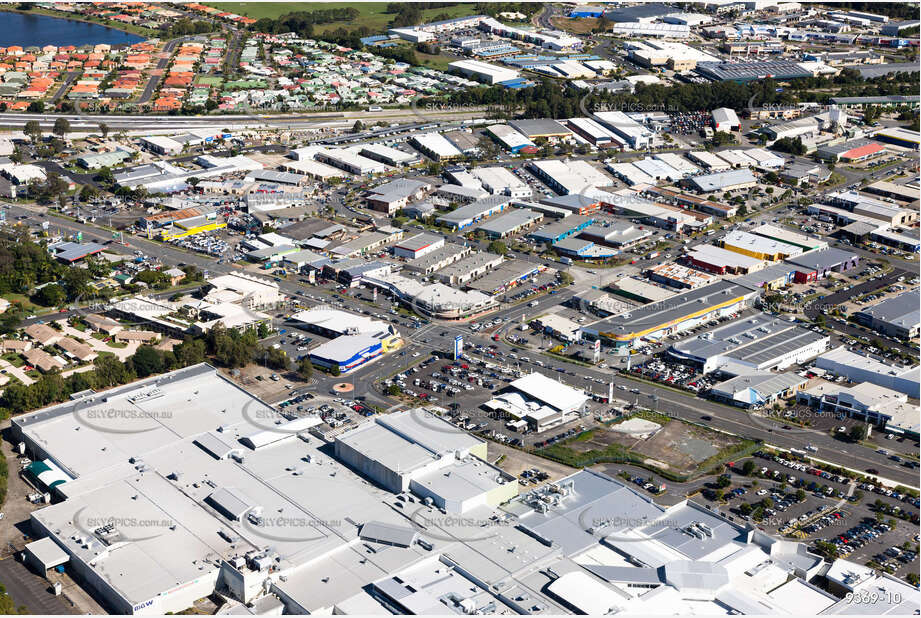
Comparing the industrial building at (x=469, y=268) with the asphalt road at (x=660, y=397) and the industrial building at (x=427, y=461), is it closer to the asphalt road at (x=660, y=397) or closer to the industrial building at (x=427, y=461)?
the asphalt road at (x=660, y=397)

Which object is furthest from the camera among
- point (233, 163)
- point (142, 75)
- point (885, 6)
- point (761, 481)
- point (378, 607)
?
point (885, 6)

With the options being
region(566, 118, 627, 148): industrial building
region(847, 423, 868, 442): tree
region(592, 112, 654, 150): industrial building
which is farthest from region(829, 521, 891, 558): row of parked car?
region(566, 118, 627, 148): industrial building

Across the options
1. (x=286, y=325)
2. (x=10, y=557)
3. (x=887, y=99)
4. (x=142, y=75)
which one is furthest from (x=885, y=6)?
(x=10, y=557)

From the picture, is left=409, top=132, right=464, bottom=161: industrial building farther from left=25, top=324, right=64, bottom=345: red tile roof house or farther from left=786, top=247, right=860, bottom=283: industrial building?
left=25, top=324, right=64, bottom=345: red tile roof house

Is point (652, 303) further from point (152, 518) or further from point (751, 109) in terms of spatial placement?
point (751, 109)

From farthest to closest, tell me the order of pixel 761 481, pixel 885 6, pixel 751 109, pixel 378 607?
pixel 885 6, pixel 751 109, pixel 761 481, pixel 378 607

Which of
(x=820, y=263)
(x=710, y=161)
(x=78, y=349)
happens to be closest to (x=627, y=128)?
(x=710, y=161)

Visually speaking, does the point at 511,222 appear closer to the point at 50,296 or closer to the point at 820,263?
the point at 820,263
